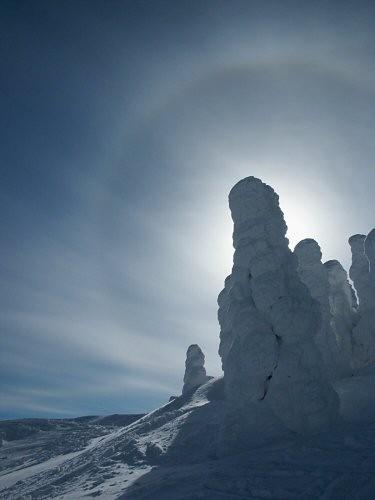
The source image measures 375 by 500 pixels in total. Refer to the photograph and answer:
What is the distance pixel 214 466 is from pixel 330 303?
3247 centimetres

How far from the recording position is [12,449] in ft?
167

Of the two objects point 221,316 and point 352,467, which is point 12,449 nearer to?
point 221,316

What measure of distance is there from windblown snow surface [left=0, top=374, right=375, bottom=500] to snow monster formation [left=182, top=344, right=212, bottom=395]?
24.2 meters

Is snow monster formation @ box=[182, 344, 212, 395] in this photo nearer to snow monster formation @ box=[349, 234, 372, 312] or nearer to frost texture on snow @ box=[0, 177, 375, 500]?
frost texture on snow @ box=[0, 177, 375, 500]

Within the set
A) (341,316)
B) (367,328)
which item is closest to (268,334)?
(367,328)

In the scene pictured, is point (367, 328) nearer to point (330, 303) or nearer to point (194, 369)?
point (330, 303)

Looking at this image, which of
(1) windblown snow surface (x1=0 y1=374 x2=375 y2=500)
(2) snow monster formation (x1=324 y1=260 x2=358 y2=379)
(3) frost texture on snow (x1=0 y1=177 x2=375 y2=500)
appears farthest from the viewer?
(2) snow monster formation (x1=324 y1=260 x2=358 y2=379)

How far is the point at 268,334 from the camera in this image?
22.7 metres

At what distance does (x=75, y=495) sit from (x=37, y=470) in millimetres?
15996

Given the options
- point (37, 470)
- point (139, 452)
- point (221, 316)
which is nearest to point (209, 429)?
point (139, 452)

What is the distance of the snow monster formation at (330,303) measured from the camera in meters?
35.0

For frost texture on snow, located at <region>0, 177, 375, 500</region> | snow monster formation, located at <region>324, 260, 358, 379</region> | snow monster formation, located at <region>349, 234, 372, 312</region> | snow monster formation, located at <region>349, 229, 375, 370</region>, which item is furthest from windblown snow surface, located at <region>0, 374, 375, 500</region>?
snow monster formation, located at <region>349, 234, 372, 312</region>

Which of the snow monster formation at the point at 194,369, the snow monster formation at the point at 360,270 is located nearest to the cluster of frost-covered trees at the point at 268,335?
the snow monster formation at the point at 360,270

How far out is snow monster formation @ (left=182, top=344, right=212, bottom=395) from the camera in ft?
173
